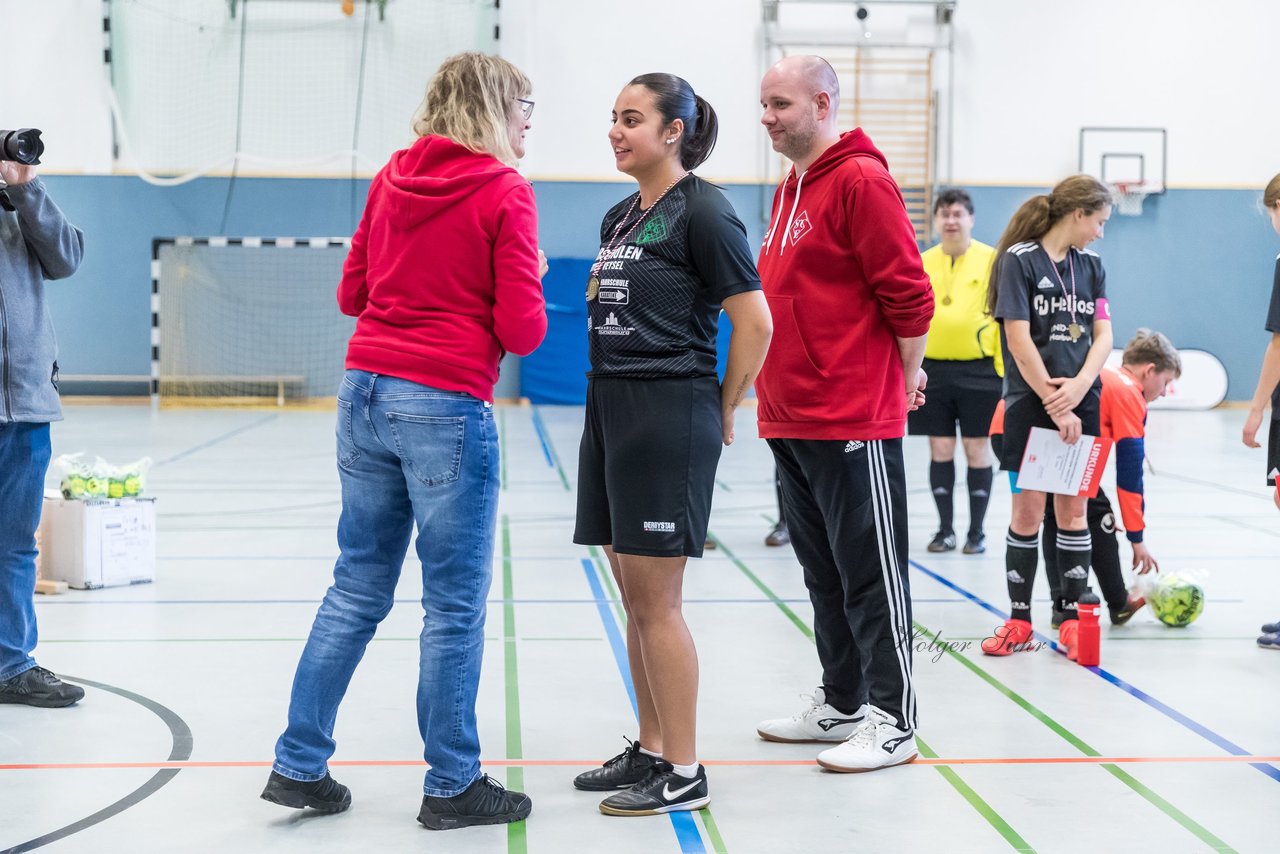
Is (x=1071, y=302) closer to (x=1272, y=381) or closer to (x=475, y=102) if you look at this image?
(x=1272, y=381)

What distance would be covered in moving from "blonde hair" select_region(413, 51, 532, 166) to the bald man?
691 millimetres

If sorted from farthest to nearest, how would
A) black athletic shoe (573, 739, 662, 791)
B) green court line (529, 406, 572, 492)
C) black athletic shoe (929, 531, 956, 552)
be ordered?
green court line (529, 406, 572, 492)
black athletic shoe (929, 531, 956, 552)
black athletic shoe (573, 739, 662, 791)

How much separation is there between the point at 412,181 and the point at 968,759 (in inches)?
72.4

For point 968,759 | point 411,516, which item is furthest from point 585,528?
point 968,759

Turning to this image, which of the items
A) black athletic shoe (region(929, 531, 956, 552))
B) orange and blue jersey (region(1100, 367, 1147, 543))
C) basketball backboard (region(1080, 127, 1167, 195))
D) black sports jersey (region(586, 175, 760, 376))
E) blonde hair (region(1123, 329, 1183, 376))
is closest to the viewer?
black sports jersey (region(586, 175, 760, 376))

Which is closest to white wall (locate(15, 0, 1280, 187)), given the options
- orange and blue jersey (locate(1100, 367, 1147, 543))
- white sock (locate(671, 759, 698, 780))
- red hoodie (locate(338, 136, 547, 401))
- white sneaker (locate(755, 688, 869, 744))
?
orange and blue jersey (locate(1100, 367, 1147, 543))

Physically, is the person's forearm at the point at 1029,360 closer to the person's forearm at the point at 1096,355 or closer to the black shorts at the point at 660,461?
the person's forearm at the point at 1096,355

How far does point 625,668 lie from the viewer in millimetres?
Answer: 3869

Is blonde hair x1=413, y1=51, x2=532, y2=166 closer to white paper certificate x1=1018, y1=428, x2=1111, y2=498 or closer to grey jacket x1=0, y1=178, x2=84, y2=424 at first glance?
grey jacket x1=0, y1=178, x2=84, y2=424

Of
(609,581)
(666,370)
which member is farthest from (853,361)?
(609,581)

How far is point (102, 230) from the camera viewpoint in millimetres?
14062

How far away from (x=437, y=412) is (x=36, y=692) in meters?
1.65

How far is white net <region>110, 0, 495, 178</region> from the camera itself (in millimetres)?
13664

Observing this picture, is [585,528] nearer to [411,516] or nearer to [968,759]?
[411,516]
